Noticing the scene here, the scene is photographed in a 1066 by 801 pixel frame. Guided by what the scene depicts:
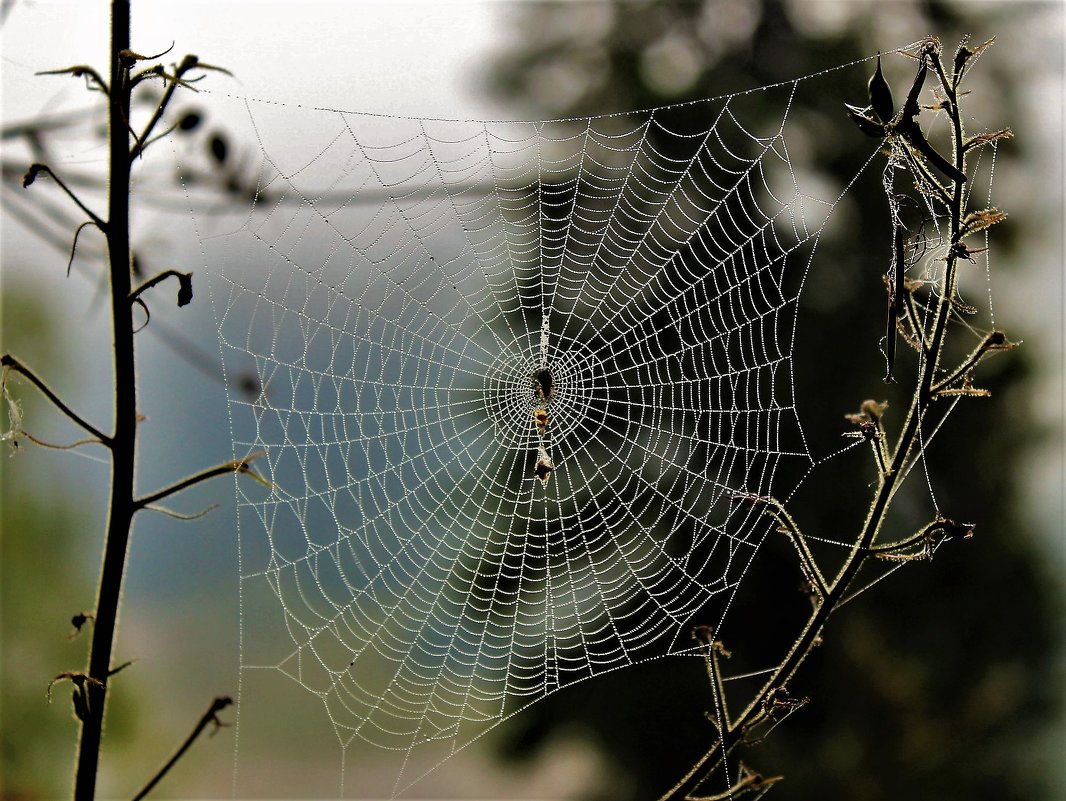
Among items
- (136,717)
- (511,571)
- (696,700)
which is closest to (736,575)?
(696,700)

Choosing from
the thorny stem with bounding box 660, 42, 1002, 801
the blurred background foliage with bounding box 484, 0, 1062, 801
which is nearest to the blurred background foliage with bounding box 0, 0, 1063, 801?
the blurred background foliage with bounding box 484, 0, 1062, 801

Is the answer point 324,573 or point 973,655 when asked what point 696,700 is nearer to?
point 973,655

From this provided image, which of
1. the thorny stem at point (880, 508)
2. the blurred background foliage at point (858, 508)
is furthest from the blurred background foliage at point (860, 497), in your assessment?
the thorny stem at point (880, 508)

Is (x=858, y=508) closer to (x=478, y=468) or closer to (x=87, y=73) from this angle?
(x=478, y=468)

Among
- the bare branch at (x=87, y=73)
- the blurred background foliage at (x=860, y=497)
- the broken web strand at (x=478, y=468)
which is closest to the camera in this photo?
the bare branch at (x=87, y=73)

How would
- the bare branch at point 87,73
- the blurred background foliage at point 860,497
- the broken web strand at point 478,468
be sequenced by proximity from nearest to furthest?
the bare branch at point 87,73
the broken web strand at point 478,468
the blurred background foliage at point 860,497

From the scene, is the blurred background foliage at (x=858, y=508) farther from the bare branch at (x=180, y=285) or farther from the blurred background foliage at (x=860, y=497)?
the bare branch at (x=180, y=285)
